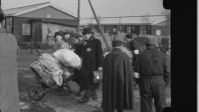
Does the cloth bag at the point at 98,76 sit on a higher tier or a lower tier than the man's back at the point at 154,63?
lower

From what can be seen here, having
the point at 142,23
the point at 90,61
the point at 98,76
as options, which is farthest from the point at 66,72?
the point at 142,23

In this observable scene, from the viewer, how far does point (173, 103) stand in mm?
2705

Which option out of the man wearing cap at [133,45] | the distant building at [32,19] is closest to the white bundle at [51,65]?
the distant building at [32,19]

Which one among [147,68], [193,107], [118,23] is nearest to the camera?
[193,107]

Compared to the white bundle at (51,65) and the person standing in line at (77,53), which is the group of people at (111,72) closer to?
the person standing in line at (77,53)

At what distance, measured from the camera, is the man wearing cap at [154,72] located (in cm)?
355

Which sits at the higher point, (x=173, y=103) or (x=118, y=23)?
(x=118, y=23)

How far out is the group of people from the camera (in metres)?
2.72

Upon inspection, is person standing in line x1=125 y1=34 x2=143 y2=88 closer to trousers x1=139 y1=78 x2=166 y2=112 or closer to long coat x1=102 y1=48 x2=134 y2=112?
long coat x1=102 y1=48 x2=134 y2=112

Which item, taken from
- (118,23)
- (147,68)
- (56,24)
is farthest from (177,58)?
(56,24)

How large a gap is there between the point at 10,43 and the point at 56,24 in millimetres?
1988

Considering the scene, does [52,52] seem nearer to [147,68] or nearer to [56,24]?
[56,24]

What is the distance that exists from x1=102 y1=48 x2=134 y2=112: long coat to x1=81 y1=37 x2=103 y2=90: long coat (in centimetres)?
70

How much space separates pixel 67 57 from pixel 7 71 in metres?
1.98
